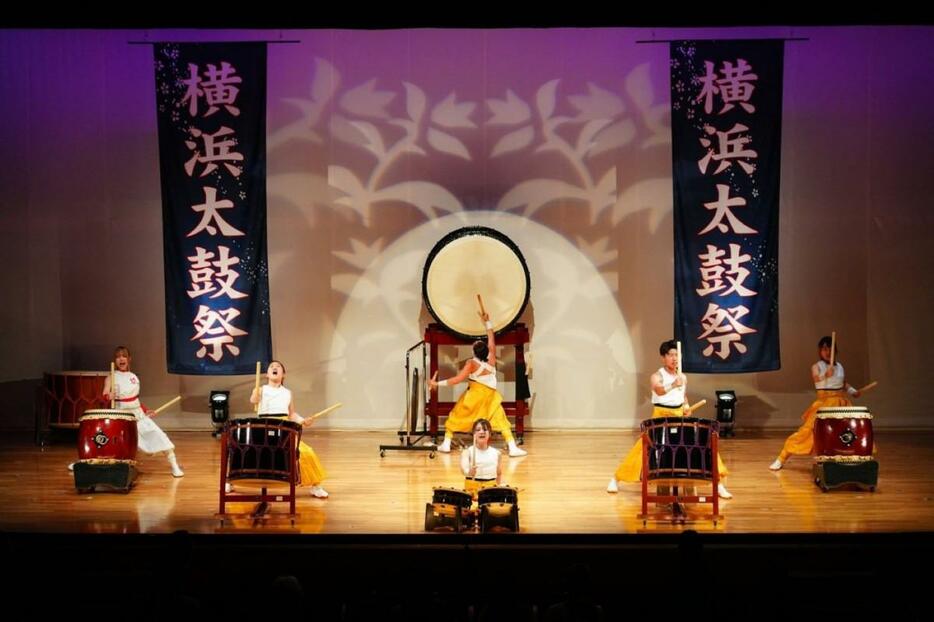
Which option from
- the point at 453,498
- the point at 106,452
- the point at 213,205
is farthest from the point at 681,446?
the point at 213,205

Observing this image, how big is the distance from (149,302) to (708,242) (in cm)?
472

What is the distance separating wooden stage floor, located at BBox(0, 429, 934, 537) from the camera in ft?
19.4

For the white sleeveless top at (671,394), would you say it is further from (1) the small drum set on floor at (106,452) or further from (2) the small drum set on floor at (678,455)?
(1) the small drum set on floor at (106,452)

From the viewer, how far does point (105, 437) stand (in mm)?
6875

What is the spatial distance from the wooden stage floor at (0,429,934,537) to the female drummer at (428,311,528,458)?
0.73ft

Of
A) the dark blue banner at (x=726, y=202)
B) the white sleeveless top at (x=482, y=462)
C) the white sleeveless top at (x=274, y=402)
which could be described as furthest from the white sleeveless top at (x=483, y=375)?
the white sleeveless top at (x=482, y=462)

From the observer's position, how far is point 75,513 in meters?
6.27

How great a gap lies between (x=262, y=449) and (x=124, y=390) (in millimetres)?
1800

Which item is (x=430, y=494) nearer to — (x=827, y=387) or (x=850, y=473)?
(x=850, y=473)

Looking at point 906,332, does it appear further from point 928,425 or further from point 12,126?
point 12,126

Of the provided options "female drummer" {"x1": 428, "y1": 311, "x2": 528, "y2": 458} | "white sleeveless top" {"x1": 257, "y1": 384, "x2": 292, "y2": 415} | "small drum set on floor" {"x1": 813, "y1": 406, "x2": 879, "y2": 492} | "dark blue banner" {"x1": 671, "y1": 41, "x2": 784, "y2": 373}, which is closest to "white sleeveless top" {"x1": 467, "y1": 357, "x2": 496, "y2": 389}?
"female drummer" {"x1": 428, "y1": 311, "x2": 528, "y2": 458}

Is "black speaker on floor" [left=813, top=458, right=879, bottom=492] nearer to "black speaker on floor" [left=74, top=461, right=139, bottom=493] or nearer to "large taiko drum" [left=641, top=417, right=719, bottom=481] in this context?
"large taiko drum" [left=641, top=417, right=719, bottom=481]

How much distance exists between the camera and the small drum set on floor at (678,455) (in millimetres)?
6047

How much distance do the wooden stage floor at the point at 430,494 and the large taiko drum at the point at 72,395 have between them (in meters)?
0.22
